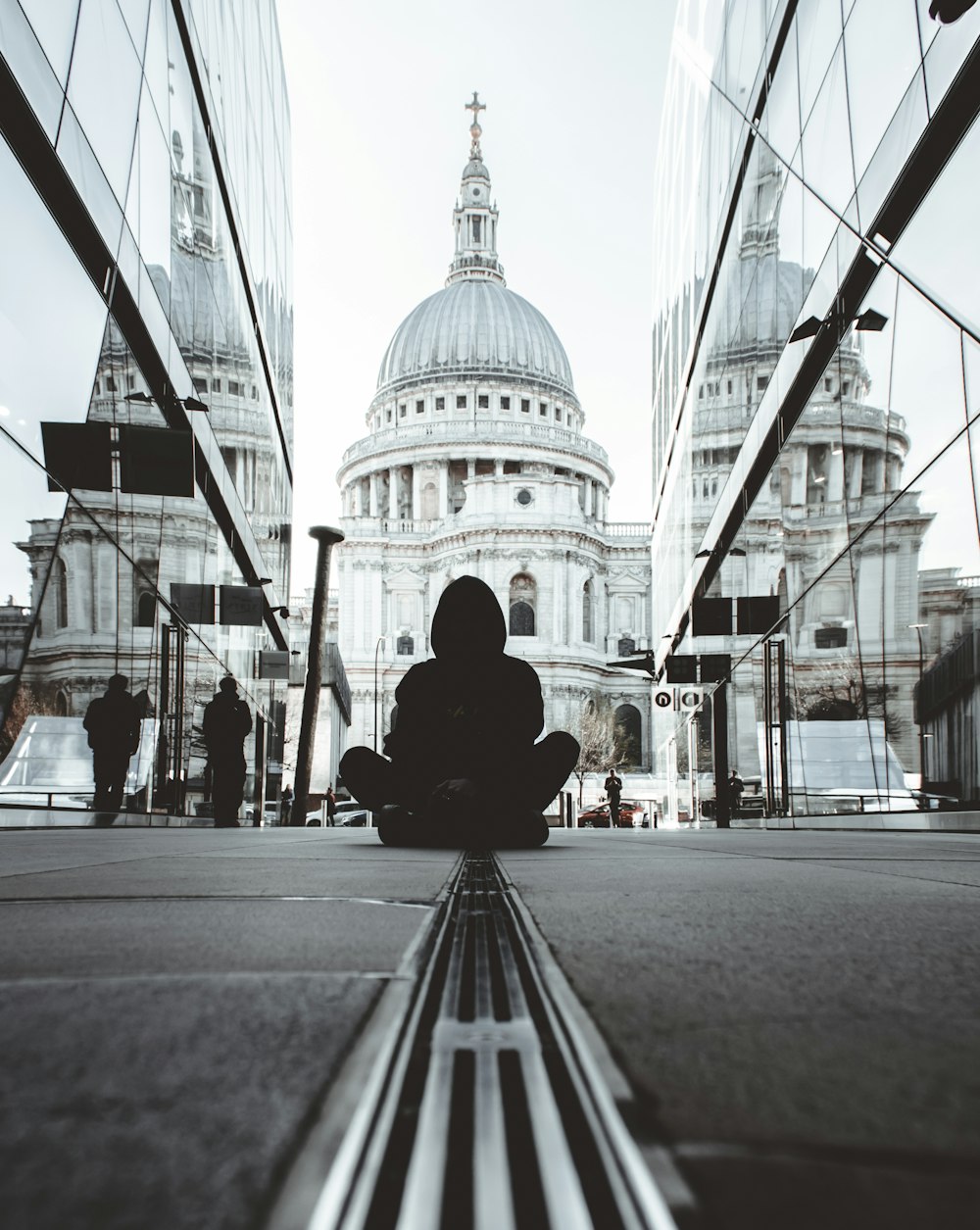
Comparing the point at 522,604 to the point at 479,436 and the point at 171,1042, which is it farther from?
the point at 171,1042

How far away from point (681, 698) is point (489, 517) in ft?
160

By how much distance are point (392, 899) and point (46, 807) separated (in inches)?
255

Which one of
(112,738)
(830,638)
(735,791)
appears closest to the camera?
(112,738)

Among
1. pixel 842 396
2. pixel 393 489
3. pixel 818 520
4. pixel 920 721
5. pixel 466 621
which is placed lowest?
pixel 920 721

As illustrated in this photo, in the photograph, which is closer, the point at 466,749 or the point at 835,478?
the point at 466,749

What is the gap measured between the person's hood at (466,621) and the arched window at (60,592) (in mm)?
3008

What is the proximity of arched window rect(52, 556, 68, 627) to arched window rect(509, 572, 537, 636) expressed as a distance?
213 ft

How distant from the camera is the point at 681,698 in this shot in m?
24.3

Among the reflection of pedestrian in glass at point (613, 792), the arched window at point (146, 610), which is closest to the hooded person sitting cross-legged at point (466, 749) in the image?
the arched window at point (146, 610)

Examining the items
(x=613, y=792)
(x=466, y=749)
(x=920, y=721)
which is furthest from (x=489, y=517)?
→ (x=466, y=749)

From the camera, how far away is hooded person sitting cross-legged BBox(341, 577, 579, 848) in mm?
5441

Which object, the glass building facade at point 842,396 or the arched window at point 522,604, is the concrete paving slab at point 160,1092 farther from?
the arched window at point 522,604

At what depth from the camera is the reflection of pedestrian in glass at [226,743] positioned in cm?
1172

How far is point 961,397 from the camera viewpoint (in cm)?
668
